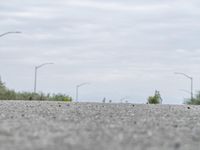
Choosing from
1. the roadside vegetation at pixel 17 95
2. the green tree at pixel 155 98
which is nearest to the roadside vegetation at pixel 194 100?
the green tree at pixel 155 98

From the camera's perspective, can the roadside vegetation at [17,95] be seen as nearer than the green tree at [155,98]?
Yes

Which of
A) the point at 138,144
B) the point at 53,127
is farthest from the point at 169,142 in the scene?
the point at 53,127

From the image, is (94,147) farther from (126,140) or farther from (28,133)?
(28,133)

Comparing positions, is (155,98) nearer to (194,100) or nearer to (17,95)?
(194,100)

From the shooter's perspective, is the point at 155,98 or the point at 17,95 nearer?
the point at 17,95

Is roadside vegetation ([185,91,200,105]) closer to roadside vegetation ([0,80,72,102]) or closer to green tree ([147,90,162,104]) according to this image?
green tree ([147,90,162,104])

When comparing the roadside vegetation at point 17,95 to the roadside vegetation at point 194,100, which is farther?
the roadside vegetation at point 194,100

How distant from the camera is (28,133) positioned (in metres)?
12.8

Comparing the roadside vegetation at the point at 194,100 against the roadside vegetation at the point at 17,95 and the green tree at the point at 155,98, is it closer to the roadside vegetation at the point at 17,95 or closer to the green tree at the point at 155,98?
the green tree at the point at 155,98

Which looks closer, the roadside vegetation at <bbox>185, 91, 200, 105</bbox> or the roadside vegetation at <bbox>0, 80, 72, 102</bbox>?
the roadside vegetation at <bbox>0, 80, 72, 102</bbox>

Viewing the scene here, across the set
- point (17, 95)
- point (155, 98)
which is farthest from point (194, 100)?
point (17, 95)

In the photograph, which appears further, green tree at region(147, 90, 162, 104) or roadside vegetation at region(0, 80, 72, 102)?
green tree at region(147, 90, 162, 104)

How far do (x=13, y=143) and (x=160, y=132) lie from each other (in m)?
3.88

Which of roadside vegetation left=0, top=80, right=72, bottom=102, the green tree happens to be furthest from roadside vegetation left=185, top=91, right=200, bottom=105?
roadside vegetation left=0, top=80, right=72, bottom=102
